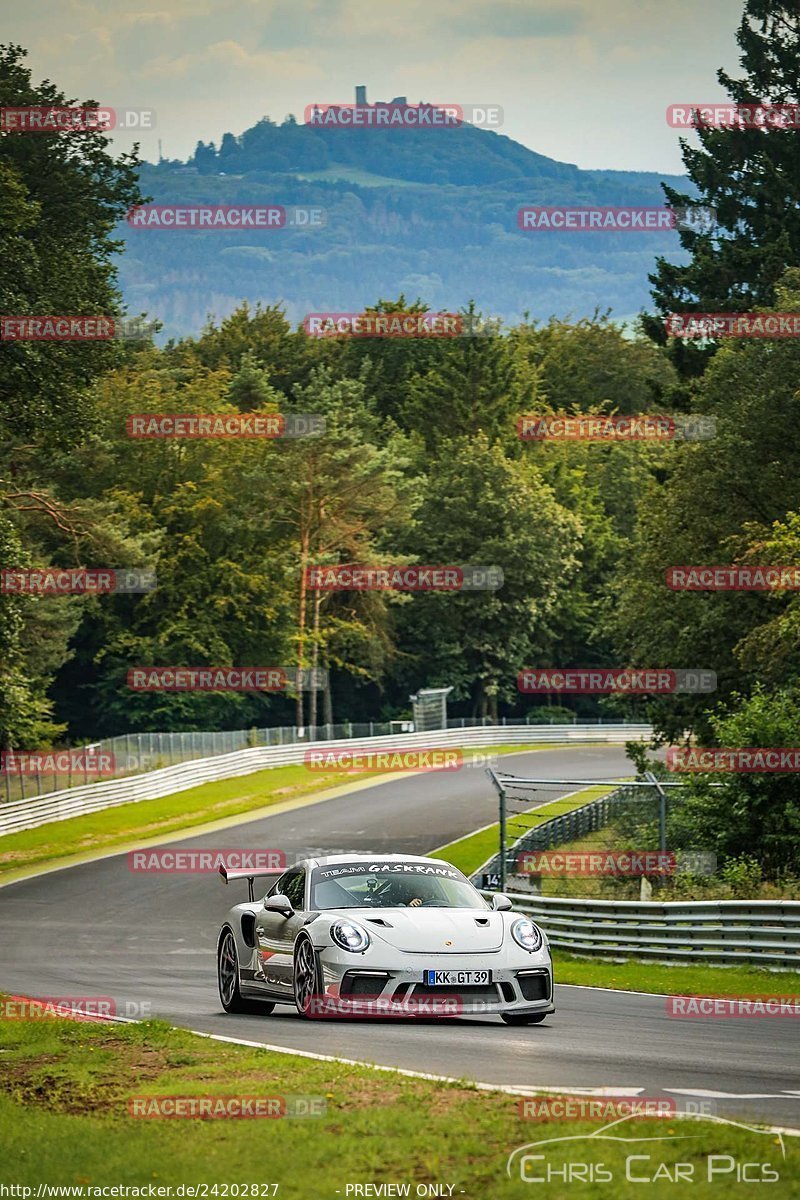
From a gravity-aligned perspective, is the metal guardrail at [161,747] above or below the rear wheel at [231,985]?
below

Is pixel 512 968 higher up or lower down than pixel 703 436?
lower down

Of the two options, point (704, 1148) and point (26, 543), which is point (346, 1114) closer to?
point (704, 1148)

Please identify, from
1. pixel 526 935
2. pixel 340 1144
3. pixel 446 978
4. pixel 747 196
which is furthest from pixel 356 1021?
pixel 747 196

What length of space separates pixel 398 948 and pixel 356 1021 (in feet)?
3.53

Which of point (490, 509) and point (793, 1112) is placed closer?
point (793, 1112)

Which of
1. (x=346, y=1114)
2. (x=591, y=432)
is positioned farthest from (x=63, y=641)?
(x=346, y=1114)

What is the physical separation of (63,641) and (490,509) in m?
30.6

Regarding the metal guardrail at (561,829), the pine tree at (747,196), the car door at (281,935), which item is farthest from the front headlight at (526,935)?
the pine tree at (747,196)

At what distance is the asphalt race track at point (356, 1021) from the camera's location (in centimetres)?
1052

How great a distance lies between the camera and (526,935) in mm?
13945

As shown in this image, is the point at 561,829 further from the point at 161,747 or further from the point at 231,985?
the point at 161,747

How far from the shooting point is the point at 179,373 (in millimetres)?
91188

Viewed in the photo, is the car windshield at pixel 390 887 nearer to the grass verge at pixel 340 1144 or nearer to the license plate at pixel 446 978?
the license plate at pixel 446 978

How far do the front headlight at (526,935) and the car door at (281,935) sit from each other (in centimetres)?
179
